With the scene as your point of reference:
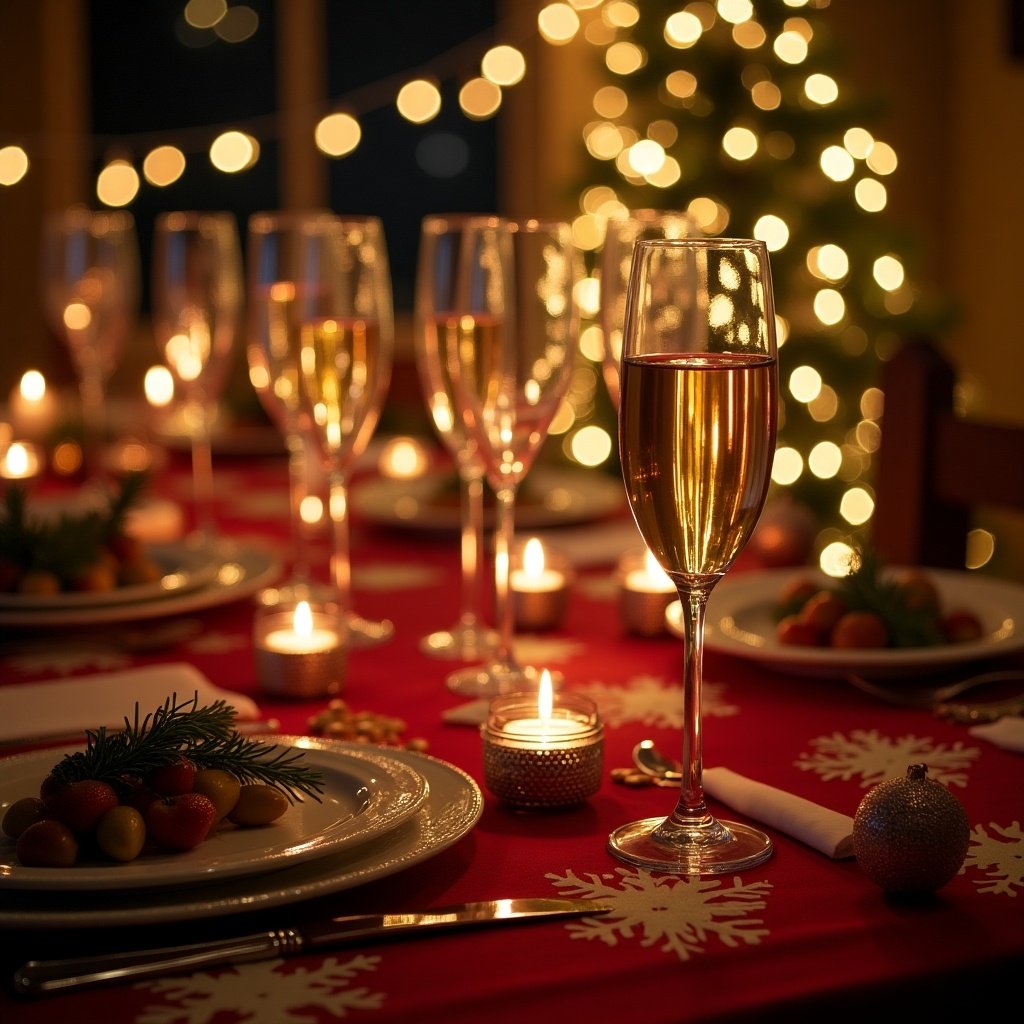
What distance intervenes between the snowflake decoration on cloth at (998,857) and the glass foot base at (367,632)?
0.64m

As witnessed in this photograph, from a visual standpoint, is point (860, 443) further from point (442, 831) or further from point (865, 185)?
point (442, 831)

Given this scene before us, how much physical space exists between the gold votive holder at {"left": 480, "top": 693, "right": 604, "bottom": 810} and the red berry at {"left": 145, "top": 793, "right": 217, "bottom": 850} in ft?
0.70

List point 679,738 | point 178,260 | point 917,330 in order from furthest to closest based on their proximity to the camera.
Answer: point 917,330
point 178,260
point 679,738

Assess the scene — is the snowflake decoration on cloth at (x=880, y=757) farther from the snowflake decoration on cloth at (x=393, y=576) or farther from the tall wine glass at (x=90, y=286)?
the tall wine glass at (x=90, y=286)

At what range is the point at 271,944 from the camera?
677 millimetres

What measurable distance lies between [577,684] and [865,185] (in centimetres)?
354

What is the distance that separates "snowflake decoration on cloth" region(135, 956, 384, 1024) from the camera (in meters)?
0.63

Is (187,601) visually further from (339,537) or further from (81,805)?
(81,805)

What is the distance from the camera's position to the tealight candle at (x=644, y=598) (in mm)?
1335

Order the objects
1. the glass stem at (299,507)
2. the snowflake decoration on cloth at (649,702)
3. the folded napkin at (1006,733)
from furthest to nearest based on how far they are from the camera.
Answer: the glass stem at (299,507)
the snowflake decoration on cloth at (649,702)
the folded napkin at (1006,733)

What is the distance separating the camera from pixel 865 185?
4402 mm

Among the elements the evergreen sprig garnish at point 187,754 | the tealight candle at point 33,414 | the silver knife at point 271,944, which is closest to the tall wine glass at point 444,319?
the evergreen sprig garnish at point 187,754

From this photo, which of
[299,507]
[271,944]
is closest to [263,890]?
[271,944]

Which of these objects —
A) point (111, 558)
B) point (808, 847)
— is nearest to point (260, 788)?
point (808, 847)
